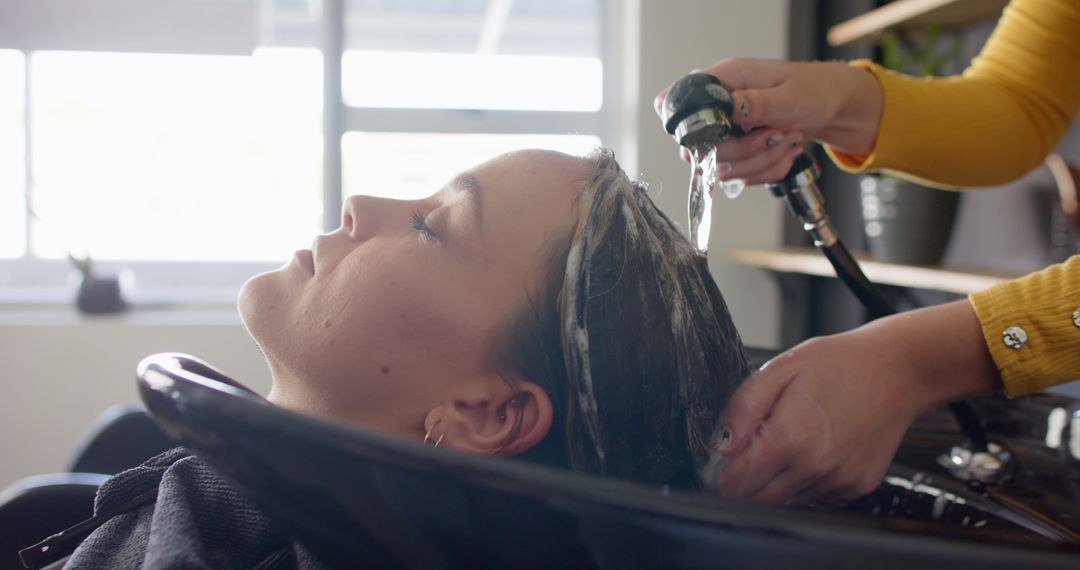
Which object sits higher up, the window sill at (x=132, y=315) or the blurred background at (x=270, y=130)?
the blurred background at (x=270, y=130)

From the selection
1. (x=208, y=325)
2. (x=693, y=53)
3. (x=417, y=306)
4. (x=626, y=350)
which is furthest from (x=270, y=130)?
(x=626, y=350)

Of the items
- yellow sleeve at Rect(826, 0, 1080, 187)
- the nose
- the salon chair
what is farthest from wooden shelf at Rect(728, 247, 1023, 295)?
the salon chair

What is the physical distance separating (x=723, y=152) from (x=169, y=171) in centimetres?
280

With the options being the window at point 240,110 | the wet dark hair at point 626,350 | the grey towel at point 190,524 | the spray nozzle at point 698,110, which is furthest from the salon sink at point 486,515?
the window at point 240,110

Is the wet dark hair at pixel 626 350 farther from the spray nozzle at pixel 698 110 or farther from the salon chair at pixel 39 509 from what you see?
the salon chair at pixel 39 509

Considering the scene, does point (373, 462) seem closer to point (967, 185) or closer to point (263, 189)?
point (967, 185)

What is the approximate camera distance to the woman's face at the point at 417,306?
82 centimetres

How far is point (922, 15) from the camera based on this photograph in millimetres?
2277

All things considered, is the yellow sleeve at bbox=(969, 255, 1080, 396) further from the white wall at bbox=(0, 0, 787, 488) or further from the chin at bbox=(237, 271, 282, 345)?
the white wall at bbox=(0, 0, 787, 488)

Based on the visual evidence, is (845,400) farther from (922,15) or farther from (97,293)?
(97,293)

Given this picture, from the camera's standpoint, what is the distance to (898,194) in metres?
2.13

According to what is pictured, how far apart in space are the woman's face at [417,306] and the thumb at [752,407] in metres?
0.21

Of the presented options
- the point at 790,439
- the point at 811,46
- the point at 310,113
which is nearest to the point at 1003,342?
the point at 790,439

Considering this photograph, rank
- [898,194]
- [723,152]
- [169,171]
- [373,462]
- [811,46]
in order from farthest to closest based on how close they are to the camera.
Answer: [169,171], [811,46], [898,194], [723,152], [373,462]
